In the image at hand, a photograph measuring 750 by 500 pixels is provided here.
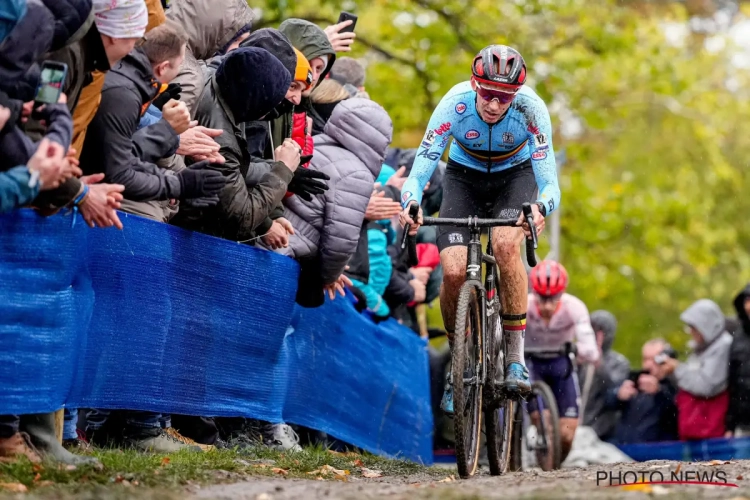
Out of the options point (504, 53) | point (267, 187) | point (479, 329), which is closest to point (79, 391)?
point (267, 187)

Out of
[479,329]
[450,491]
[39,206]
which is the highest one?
[39,206]

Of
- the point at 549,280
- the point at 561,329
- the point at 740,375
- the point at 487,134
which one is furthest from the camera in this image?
the point at 740,375

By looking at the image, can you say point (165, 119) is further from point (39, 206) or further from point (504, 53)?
point (504, 53)

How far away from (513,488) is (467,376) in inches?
59.7

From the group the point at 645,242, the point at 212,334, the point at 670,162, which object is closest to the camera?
the point at 212,334

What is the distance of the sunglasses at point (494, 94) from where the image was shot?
8.62 metres

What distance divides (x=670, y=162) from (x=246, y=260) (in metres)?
28.0

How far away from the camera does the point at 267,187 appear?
27.8 feet

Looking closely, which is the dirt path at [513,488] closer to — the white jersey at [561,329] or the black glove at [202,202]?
the black glove at [202,202]

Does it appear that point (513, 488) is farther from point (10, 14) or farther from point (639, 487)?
point (10, 14)

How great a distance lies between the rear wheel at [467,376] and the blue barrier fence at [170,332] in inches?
56.2

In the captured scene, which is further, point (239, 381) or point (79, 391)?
point (239, 381)

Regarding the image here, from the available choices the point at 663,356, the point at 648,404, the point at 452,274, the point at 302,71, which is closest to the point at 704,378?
the point at 663,356

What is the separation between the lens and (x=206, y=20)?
8.86 meters
